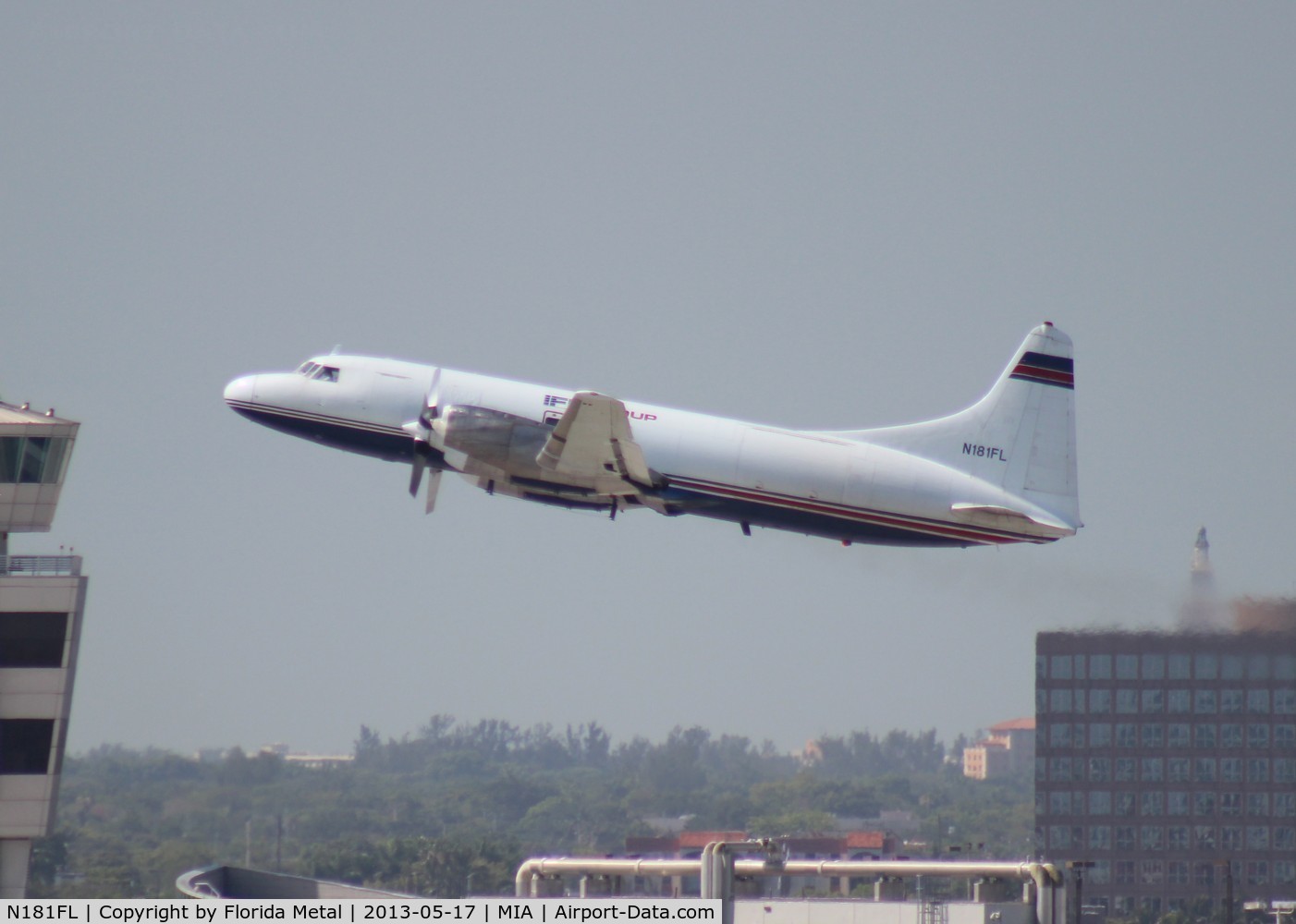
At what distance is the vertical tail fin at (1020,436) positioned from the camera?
4800cm

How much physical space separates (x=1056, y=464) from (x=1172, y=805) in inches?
2204

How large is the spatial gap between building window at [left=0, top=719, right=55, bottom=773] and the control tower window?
7.35 m

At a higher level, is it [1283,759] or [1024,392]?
[1024,392]

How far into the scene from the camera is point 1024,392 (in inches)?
1957

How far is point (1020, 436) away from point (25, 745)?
90.9ft

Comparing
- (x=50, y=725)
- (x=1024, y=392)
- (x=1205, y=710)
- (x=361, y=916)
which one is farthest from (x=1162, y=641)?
(x=361, y=916)

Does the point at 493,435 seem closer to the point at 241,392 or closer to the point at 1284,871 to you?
the point at 241,392

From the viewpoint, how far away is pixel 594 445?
45.8 metres

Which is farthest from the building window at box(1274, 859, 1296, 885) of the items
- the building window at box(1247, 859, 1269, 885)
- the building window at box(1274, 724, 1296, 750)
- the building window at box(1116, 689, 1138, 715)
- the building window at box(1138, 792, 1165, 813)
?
the building window at box(1116, 689, 1138, 715)

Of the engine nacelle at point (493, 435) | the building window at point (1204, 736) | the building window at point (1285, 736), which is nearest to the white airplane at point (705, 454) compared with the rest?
the engine nacelle at point (493, 435)

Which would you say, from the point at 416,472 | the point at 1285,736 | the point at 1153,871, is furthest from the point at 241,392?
the point at 1153,871

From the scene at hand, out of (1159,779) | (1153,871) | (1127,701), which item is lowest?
(1153,871)

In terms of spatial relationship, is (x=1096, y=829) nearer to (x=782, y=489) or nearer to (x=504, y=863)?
(x=504, y=863)
